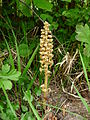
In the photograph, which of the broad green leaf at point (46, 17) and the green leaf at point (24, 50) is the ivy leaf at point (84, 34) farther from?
the green leaf at point (24, 50)

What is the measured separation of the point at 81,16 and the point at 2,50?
0.73m

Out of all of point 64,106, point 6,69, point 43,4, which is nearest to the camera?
point 43,4

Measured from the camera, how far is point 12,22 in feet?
8.37

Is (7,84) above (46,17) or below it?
below

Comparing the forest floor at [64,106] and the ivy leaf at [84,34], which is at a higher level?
the ivy leaf at [84,34]

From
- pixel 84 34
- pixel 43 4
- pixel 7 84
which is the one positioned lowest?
pixel 7 84

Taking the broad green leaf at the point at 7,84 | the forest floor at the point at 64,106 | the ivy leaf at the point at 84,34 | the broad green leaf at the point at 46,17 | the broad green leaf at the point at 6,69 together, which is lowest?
the forest floor at the point at 64,106

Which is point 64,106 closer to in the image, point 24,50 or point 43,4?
point 24,50

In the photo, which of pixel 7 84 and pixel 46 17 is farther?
pixel 46 17

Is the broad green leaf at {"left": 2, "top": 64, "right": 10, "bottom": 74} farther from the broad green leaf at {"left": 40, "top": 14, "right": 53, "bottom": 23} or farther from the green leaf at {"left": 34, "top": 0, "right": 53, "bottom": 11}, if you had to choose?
the broad green leaf at {"left": 40, "top": 14, "right": 53, "bottom": 23}

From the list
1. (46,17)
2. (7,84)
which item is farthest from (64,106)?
(46,17)

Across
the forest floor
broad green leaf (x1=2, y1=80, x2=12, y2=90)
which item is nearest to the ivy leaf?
the forest floor

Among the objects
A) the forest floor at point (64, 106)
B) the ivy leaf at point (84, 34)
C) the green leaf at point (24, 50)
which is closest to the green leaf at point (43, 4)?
the ivy leaf at point (84, 34)

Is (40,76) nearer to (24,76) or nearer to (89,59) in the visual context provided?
(24,76)
